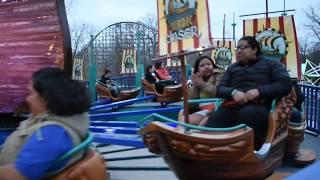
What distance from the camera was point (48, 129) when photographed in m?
1.89

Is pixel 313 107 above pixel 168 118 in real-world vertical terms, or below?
below

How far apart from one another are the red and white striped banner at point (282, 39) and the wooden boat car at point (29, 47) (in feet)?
9.03

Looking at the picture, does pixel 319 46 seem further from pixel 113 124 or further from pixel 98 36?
pixel 113 124

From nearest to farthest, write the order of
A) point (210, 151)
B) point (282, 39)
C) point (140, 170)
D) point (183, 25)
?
1. point (210, 151)
2. point (183, 25)
3. point (140, 170)
4. point (282, 39)

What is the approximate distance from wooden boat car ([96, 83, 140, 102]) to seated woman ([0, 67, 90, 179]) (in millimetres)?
9547

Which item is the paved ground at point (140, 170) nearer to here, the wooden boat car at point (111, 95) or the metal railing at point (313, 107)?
the metal railing at point (313, 107)

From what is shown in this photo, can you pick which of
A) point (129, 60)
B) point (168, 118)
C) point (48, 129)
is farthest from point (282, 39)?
point (129, 60)

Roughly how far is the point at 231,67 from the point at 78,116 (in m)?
2.71

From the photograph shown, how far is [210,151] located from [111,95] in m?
8.75

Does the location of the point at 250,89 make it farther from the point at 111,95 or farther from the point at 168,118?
the point at 111,95

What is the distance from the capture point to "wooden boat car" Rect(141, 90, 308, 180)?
337cm

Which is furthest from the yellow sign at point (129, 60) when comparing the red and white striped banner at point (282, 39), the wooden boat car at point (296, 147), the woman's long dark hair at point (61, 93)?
the woman's long dark hair at point (61, 93)

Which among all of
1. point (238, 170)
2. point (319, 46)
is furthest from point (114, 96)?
point (319, 46)

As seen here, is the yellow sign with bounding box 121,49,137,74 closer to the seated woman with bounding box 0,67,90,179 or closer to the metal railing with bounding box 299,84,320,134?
the metal railing with bounding box 299,84,320,134
